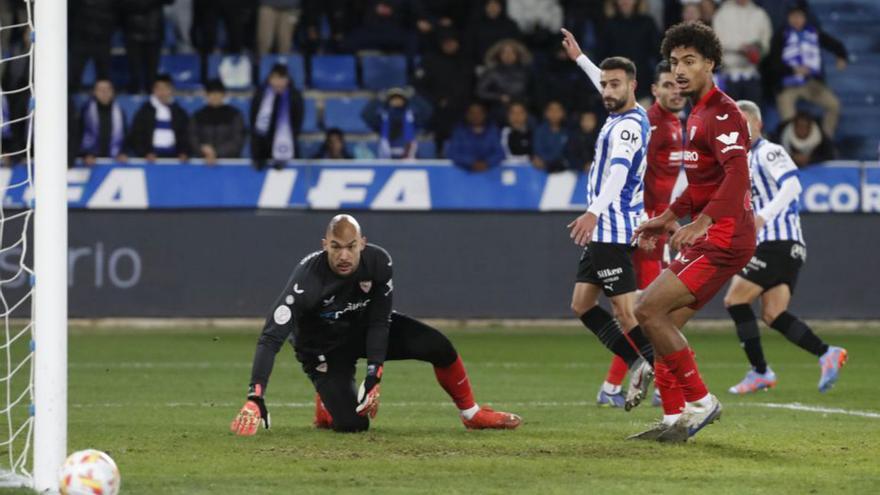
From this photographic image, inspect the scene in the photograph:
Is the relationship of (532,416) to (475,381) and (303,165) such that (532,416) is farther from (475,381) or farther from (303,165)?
(303,165)

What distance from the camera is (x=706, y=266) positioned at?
7.97m

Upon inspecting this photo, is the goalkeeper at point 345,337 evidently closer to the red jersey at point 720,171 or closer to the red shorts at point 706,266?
the red shorts at point 706,266

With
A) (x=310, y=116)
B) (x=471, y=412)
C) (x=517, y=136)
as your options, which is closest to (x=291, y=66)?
(x=310, y=116)

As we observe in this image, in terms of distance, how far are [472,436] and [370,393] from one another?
62 centimetres

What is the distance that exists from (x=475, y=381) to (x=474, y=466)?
5.20 m

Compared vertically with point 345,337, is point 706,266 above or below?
above

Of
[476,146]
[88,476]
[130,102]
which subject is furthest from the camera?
[130,102]

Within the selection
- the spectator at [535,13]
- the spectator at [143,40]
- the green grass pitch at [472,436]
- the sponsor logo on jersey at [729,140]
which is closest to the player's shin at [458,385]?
the green grass pitch at [472,436]

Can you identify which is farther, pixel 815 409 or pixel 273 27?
pixel 273 27

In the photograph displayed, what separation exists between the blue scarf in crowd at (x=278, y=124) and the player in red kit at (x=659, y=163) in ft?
25.5

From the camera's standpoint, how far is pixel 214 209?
57.1ft

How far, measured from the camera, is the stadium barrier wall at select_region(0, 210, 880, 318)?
1716 cm

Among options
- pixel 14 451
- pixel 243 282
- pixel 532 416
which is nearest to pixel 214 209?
pixel 243 282

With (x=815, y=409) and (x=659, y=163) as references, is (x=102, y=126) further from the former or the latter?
(x=815, y=409)
